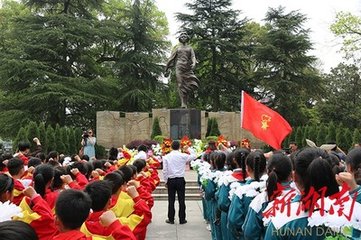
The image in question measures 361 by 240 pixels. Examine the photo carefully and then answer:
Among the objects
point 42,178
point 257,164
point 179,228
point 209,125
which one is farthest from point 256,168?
point 209,125

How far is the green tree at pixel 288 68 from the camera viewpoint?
3431cm

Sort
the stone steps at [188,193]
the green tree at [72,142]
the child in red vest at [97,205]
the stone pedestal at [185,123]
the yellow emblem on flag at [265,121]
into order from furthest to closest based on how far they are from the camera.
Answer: the stone pedestal at [185,123] < the green tree at [72,142] < the stone steps at [188,193] < the yellow emblem on flag at [265,121] < the child in red vest at [97,205]

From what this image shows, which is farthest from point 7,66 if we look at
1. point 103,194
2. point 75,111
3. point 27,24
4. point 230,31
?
point 103,194

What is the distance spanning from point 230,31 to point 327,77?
27.0 ft

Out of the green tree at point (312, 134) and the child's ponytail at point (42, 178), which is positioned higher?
the green tree at point (312, 134)

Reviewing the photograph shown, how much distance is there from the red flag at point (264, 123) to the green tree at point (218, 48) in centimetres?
2828

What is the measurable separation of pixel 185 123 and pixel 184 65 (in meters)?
2.85

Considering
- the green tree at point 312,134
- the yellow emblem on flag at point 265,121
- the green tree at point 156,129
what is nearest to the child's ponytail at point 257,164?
the yellow emblem on flag at point 265,121

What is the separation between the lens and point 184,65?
22.2m

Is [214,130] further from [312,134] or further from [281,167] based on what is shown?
[281,167]

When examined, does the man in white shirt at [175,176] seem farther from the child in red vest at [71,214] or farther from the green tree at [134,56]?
the green tree at [134,56]

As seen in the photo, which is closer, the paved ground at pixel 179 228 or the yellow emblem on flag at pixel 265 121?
the yellow emblem on flag at pixel 265 121

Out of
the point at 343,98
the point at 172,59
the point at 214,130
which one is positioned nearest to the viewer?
the point at 172,59

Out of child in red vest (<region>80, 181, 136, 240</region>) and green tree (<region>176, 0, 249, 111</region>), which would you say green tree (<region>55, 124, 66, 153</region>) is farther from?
child in red vest (<region>80, 181, 136, 240</region>)
